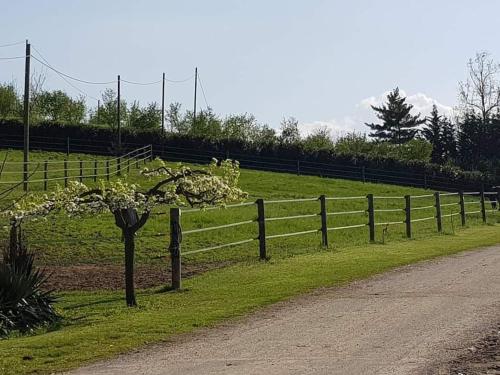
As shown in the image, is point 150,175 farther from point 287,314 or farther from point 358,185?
point 358,185

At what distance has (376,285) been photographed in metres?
12.7

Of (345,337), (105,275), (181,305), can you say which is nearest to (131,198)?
(181,305)

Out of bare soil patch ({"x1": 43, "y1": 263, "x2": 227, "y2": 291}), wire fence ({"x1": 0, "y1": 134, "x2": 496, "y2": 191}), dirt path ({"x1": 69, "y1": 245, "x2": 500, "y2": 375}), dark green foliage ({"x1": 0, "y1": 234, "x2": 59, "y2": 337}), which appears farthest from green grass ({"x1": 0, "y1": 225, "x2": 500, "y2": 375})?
wire fence ({"x1": 0, "y1": 134, "x2": 496, "y2": 191})

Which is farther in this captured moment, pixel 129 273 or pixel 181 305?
pixel 129 273

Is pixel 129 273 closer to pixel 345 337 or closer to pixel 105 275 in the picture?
pixel 105 275

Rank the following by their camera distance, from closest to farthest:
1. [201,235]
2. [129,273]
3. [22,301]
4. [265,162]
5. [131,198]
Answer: [22,301] → [131,198] → [129,273] → [201,235] → [265,162]

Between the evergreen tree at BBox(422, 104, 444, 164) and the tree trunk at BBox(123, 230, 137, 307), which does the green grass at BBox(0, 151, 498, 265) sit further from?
the evergreen tree at BBox(422, 104, 444, 164)

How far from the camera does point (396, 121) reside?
98438mm

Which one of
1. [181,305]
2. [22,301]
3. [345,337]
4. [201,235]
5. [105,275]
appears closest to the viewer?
[345,337]

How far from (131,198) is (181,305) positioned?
5.96ft

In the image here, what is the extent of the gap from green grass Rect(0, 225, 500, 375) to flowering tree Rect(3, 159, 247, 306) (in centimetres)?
104

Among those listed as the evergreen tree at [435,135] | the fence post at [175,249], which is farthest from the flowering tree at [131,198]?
the evergreen tree at [435,135]

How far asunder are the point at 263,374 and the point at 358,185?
40.5 meters

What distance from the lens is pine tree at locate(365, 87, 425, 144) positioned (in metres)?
98.0
